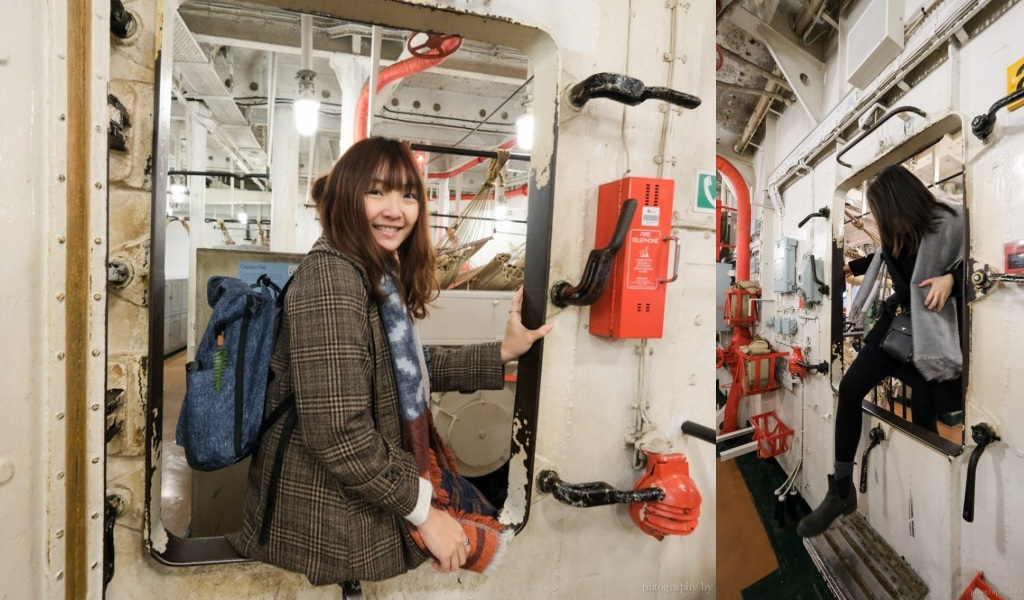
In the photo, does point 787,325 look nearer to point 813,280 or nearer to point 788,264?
point 788,264

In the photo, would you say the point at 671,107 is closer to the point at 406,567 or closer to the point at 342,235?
the point at 342,235

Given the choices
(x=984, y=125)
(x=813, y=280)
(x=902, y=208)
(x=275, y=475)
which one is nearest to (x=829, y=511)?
(x=902, y=208)

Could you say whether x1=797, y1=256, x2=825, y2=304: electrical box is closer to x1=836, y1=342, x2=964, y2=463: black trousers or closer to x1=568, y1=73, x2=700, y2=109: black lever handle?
x1=836, y1=342, x2=964, y2=463: black trousers

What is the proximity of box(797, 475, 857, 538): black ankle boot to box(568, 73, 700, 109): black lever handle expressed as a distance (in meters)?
1.88

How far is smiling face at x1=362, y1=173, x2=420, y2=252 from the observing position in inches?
45.8

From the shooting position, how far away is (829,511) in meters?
1.83

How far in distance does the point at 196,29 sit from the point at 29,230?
4.36m

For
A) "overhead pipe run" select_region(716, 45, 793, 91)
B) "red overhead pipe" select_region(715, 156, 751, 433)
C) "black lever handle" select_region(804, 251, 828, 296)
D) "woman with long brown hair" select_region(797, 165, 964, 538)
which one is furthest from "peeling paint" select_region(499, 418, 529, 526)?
"red overhead pipe" select_region(715, 156, 751, 433)

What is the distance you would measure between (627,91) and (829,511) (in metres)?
2.06

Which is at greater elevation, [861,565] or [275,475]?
[275,475]

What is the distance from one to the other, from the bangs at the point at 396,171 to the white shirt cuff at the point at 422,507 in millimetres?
836

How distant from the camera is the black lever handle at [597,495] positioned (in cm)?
139

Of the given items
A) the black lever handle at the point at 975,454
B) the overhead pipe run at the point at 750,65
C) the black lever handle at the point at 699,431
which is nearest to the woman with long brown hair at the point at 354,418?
the black lever handle at the point at 699,431

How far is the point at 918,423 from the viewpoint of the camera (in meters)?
1.94
